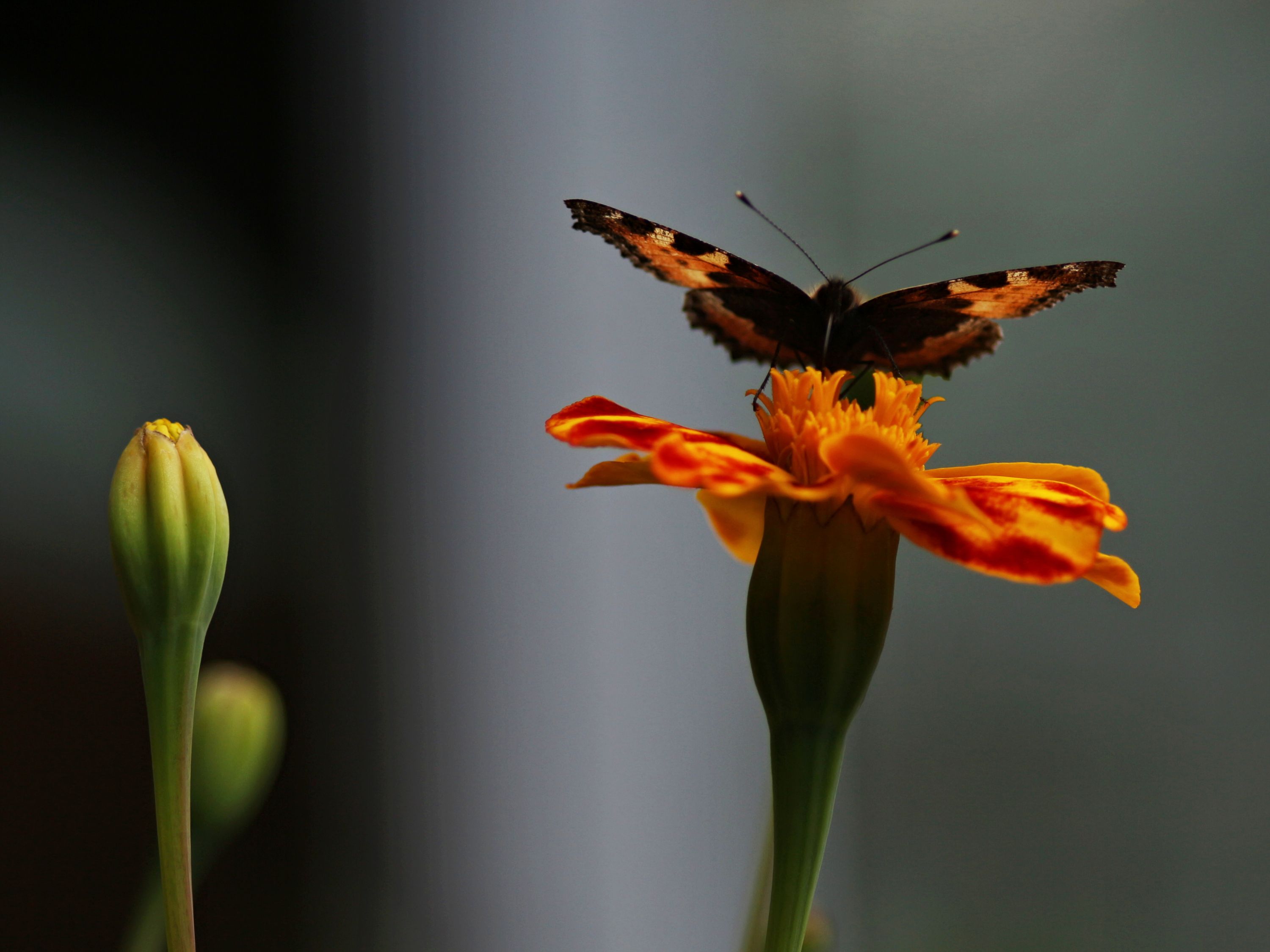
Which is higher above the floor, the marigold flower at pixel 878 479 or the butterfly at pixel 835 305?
the butterfly at pixel 835 305

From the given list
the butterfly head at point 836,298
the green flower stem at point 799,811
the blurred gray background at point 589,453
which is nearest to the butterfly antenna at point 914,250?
the butterfly head at point 836,298

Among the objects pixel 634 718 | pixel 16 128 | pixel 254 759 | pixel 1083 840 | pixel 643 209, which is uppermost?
pixel 643 209

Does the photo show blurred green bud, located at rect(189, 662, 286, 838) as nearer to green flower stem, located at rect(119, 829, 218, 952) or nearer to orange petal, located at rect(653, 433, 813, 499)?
green flower stem, located at rect(119, 829, 218, 952)

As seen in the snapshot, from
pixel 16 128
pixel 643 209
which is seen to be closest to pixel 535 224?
pixel 643 209

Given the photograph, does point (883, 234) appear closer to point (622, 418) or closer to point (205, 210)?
point (205, 210)

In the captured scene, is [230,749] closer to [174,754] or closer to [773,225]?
[174,754]

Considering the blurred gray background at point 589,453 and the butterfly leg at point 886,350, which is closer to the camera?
the butterfly leg at point 886,350

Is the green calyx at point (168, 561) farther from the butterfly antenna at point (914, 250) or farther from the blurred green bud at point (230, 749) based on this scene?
the butterfly antenna at point (914, 250)
